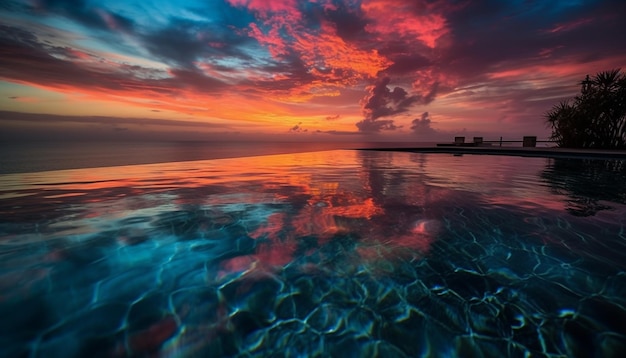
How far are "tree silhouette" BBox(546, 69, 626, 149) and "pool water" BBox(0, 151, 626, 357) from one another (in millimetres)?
21496

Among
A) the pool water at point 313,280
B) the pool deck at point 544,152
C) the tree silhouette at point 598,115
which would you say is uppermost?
the tree silhouette at point 598,115

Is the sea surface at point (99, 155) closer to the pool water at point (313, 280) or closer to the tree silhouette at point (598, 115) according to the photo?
the pool water at point (313, 280)

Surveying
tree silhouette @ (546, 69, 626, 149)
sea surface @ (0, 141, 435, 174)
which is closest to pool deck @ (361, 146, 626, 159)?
tree silhouette @ (546, 69, 626, 149)

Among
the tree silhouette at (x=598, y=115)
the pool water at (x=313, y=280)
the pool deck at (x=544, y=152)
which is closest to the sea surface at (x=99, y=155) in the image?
the pool deck at (x=544, y=152)

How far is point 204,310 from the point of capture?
2223mm

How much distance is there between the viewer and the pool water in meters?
1.93

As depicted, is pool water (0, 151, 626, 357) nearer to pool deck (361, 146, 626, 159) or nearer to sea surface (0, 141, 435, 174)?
pool deck (361, 146, 626, 159)

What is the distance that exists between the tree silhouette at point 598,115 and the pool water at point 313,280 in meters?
21.5

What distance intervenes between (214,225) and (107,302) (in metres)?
1.82

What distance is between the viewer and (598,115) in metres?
19.3

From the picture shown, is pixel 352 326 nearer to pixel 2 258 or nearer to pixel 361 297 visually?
→ pixel 361 297

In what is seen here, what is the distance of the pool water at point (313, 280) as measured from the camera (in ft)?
6.34

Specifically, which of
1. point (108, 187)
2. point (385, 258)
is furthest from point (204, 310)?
point (108, 187)

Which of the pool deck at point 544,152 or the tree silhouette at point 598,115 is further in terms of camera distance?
the tree silhouette at point 598,115
